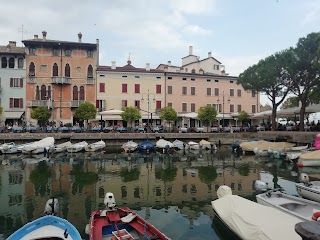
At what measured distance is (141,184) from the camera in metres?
20.2

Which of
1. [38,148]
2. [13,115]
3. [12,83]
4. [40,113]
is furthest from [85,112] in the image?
[12,83]

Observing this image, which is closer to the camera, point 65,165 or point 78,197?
point 78,197

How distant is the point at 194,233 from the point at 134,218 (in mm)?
2459

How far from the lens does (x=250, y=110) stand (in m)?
59.9

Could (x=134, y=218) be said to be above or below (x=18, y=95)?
below

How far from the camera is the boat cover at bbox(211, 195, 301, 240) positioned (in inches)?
325

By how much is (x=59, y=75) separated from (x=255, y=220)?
47.6m

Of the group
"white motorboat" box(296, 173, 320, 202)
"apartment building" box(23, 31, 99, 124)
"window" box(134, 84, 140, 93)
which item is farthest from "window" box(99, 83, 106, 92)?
"white motorboat" box(296, 173, 320, 202)

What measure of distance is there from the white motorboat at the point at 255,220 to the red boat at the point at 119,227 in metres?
2.59

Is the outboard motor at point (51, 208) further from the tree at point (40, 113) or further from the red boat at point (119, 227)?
the tree at point (40, 113)

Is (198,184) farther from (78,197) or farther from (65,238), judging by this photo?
(65,238)

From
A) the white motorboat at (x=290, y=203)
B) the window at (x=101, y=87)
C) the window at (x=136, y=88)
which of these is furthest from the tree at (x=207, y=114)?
the white motorboat at (x=290, y=203)

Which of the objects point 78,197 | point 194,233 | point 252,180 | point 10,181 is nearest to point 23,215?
point 78,197

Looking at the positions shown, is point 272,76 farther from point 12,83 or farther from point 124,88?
point 12,83
